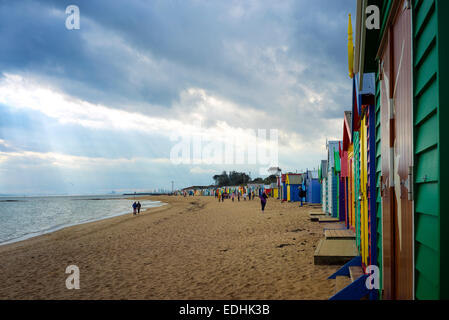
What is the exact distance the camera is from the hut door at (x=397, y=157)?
7.32 feet

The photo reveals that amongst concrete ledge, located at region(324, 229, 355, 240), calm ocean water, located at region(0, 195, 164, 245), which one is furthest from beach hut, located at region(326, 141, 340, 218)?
calm ocean water, located at region(0, 195, 164, 245)

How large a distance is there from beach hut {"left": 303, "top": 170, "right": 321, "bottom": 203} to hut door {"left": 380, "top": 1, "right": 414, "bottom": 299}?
2904 centimetres

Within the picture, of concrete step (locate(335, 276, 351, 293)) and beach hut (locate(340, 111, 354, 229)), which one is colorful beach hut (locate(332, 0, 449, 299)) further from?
beach hut (locate(340, 111, 354, 229))

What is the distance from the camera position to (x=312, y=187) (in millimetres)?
32406

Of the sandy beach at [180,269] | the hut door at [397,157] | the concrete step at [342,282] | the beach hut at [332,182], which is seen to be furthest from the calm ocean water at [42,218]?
the hut door at [397,157]

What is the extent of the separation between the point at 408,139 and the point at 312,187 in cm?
3135

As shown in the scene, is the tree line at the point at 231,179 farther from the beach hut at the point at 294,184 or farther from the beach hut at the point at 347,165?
the beach hut at the point at 347,165

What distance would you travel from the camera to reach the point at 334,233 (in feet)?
29.1

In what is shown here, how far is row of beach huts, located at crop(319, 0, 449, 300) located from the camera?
151 cm

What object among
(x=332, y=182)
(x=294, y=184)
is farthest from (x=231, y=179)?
(x=332, y=182)

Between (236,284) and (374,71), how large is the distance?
4.42 meters

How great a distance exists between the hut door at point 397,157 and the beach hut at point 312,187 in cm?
2904
